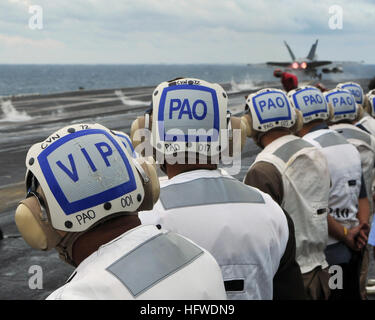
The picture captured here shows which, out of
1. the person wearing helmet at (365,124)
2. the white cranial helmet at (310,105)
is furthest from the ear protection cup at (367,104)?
the white cranial helmet at (310,105)

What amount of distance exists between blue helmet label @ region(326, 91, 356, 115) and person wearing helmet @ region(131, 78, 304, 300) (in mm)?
2930

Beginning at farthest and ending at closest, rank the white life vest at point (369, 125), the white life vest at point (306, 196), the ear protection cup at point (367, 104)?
the ear protection cup at point (367, 104), the white life vest at point (369, 125), the white life vest at point (306, 196)

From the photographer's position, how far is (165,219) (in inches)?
96.3

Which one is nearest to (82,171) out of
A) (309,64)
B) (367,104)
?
(367,104)

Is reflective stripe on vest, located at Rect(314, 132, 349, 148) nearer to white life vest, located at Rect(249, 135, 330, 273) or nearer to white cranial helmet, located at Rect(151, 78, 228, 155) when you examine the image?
white life vest, located at Rect(249, 135, 330, 273)

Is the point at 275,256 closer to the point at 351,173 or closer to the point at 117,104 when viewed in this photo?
the point at 351,173

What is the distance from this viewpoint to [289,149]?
3.64 m

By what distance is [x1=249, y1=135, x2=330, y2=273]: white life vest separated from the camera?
11.5 feet

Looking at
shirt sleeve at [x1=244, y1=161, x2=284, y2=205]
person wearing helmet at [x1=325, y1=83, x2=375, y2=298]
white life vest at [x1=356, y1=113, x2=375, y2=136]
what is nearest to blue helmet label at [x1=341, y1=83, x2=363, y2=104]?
white life vest at [x1=356, y1=113, x2=375, y2=136]

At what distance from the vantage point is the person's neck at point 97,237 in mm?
1936

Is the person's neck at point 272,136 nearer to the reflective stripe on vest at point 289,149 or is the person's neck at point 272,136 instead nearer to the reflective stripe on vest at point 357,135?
the reflective stripe on vest at point 289,149

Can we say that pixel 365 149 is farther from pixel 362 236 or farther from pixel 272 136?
pixel 272 136

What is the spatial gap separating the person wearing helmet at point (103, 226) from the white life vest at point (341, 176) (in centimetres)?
250
